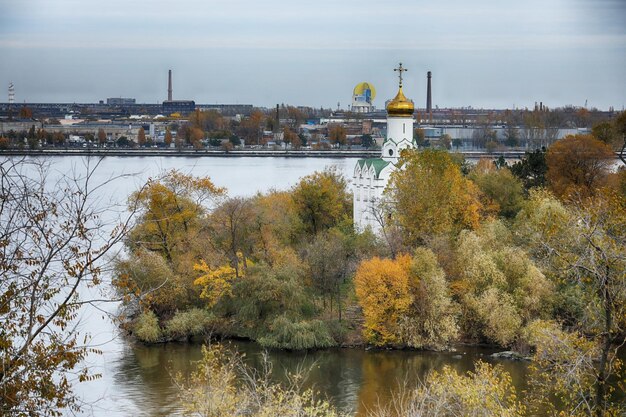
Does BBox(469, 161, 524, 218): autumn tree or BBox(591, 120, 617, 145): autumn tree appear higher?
BBox(591, 120, 617, 145): autumn tree

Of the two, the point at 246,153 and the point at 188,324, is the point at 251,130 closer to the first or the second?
the point at 246,153

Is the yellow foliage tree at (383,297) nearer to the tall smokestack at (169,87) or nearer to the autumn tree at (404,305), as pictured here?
the autumn tree at (404,305)

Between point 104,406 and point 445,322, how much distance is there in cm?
789

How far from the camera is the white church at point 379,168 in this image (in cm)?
2991

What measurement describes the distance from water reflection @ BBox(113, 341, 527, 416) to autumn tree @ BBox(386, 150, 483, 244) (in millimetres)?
4938

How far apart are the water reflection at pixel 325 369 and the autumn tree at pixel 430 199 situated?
194 inches

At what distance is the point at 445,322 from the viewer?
2198cm

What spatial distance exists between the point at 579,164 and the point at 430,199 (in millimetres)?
8254

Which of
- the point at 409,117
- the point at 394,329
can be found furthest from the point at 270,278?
the point at 409,117

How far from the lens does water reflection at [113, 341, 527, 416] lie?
709 inches

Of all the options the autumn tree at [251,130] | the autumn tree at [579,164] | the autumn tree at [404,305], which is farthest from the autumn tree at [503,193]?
the autumn tree at [251,130]

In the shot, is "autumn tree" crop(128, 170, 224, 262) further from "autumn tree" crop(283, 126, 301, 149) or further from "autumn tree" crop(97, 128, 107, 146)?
"autumn tree" crop(97, 128, 107, 146)

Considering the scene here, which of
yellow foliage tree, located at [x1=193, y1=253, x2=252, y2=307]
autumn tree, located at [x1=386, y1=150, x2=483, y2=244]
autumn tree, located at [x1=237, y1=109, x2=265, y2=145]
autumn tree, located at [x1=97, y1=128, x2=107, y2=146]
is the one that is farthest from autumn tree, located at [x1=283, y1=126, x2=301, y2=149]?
yellow foliage tree, located at [x1=193, y1=253, x2=252, y2=307]

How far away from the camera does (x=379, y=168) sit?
30.2m
